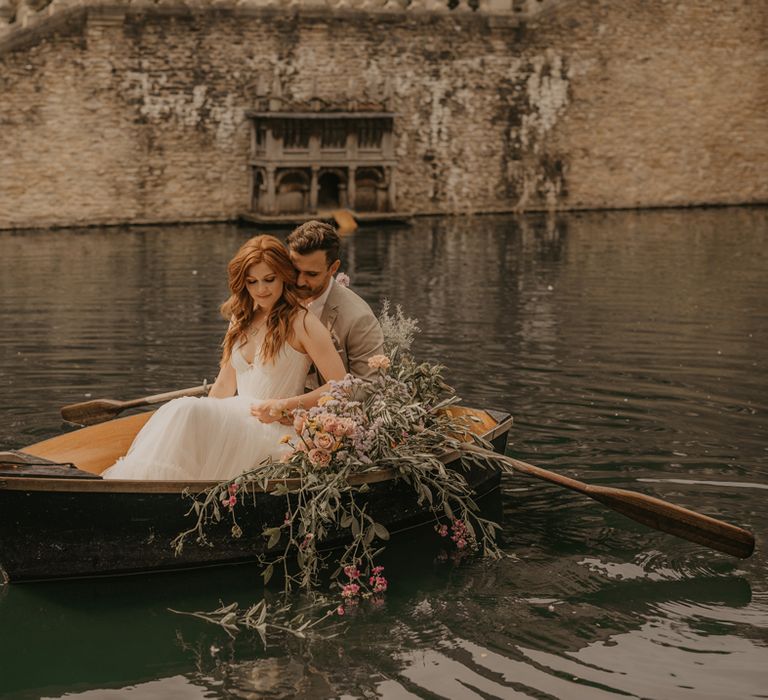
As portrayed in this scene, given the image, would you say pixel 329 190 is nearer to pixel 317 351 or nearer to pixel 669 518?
pixel 317 351

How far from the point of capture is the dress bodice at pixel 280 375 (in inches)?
245

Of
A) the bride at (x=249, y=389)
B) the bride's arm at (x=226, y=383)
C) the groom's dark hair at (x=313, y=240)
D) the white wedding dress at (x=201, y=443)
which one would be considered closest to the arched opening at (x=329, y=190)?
the bride's arm at (x=226, y=383)

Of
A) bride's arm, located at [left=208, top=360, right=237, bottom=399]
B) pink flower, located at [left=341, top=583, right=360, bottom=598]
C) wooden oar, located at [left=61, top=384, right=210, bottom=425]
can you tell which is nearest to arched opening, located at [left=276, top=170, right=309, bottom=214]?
wooden oar, located at [left=61, top=384, right=210, bottom=425]

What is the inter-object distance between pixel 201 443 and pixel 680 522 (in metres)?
2.13

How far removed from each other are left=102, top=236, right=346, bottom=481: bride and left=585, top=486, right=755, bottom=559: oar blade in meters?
1.37

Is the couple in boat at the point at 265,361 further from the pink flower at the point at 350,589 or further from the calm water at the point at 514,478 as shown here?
the pink flower at the point at 350,589

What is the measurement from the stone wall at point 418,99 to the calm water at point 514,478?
374 centimetres

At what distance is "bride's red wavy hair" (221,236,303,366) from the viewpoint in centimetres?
611

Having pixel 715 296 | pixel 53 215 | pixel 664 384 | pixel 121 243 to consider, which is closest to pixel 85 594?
pixel 664 384

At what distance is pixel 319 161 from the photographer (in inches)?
829

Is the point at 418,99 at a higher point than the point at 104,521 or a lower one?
higher

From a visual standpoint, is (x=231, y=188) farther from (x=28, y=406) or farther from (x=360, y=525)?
(x=360, y=525)

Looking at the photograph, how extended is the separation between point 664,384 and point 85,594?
5.20m

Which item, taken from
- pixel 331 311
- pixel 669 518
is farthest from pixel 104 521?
pixel 669 518
